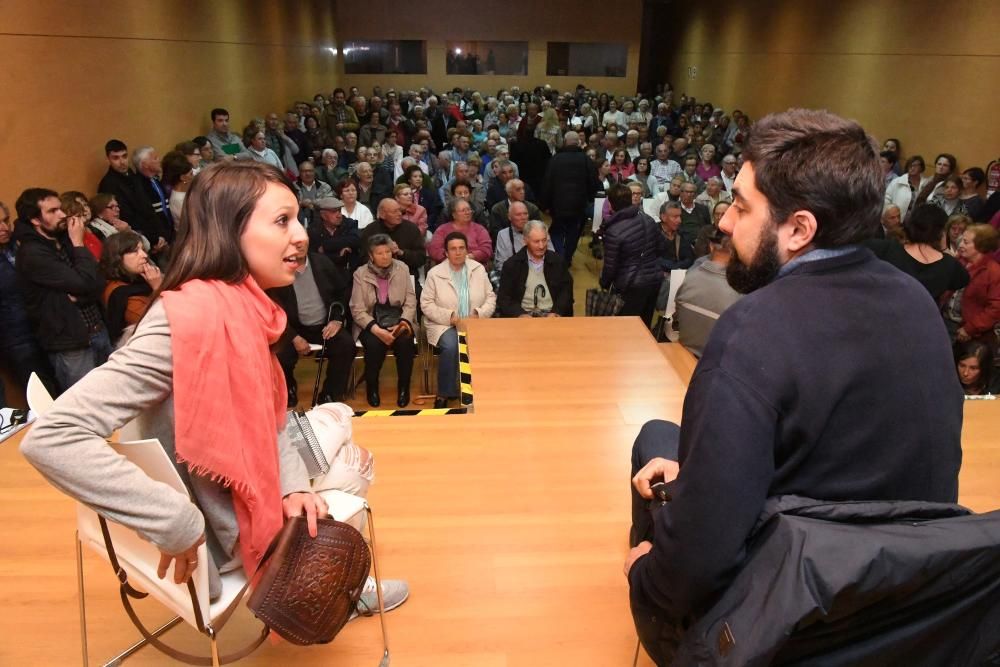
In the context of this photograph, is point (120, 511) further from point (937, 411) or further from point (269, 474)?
point (937, 411)

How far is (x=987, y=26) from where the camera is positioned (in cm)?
776

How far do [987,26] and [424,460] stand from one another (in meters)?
8.29

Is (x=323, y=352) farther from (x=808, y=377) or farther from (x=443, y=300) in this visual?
(x=808, y=377)

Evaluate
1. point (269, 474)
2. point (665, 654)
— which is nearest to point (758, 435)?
point (665, 654)

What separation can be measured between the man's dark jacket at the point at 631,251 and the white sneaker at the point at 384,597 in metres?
3.69

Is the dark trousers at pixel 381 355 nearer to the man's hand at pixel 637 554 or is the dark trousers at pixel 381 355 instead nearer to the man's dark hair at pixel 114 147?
the man's dark hair at pixel 114 147

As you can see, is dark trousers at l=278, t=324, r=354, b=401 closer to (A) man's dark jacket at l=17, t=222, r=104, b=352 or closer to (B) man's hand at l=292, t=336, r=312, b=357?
(B) man's hand at l=292, t=336, r=312, b=357

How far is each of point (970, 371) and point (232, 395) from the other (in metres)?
4.48

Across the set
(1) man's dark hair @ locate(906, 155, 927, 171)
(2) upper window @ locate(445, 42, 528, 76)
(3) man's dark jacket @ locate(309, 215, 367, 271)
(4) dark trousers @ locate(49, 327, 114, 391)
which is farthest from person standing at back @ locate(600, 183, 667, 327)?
(2) upper window @ locate(445, 42, 528, 76)

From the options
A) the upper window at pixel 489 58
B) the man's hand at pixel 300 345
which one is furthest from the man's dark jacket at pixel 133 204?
the upper window at pixel 489 58

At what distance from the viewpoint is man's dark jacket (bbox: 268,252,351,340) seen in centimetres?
496

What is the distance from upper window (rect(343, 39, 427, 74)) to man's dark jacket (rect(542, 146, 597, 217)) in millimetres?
12314

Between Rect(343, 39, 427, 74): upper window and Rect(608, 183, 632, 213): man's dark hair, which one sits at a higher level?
Rect(343, 39, 427, 74): upper window

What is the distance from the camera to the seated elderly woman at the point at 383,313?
5039 mm
